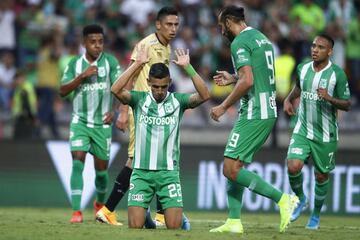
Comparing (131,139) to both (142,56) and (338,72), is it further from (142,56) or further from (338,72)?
(338,72)

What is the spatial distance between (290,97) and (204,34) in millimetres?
9489

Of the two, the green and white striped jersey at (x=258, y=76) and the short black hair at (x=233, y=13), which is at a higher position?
the short black hair at (x=233, y=13)

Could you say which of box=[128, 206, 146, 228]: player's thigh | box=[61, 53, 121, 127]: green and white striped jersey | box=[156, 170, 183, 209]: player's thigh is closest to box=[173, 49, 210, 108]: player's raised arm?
box=[156, 170, 183, 209]: player's thigh

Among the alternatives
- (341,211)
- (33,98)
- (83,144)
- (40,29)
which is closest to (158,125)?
(83,144)

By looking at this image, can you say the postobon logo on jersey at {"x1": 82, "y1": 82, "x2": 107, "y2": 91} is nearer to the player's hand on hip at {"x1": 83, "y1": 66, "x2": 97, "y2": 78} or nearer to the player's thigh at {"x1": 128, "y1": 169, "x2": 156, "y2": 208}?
the player's hand on hip at {"x1": 83, "y1": 66, "x2": 97, "y2": 78}

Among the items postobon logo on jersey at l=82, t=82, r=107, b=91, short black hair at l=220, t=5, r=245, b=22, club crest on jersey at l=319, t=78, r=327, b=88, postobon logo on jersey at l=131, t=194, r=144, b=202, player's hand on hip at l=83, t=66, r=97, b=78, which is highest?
short black hair at l=220, t=5, r=245, b=22

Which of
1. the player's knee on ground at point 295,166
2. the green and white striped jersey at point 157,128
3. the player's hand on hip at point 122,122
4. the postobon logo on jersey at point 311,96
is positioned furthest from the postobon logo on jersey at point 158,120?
the postobon logo on jersey at point 311,96

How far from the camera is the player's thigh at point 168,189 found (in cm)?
1227

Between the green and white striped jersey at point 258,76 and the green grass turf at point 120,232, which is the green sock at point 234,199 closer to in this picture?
the green grass turf at point 120,232

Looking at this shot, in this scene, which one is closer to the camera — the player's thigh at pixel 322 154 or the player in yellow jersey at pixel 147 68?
the player in yellow jersey at pixel 147 68

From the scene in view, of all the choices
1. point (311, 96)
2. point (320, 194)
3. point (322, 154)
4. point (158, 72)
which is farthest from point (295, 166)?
point (158, 72)

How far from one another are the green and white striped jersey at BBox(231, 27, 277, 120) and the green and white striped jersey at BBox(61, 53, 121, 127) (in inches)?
118

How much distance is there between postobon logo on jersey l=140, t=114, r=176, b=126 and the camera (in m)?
12.3

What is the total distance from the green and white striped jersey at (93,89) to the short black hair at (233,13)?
2815 millimetres
